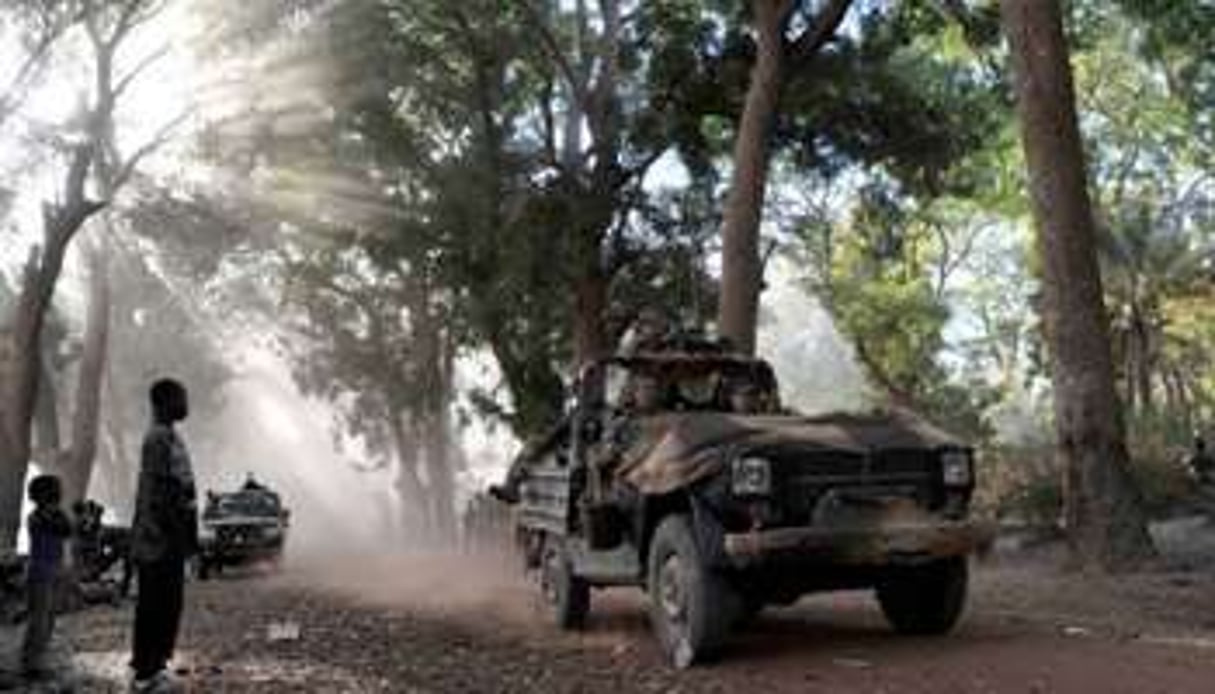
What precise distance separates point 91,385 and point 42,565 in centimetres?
2676

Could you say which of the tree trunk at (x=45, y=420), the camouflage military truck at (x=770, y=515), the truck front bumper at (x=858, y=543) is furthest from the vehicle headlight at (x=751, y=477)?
the tree trunk at (x=45, y=420)

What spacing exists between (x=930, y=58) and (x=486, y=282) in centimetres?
1010

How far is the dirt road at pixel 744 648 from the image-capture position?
10.5 m

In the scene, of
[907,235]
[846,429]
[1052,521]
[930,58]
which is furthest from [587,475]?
[907,235]

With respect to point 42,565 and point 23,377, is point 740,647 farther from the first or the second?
point 23,377

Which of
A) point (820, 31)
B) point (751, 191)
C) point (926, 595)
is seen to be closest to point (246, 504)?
point (751, 191)

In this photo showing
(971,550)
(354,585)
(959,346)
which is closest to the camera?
(971,550)

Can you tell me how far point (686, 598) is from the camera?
37.9ft

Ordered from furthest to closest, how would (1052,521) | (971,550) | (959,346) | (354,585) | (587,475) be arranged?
(959,346), (354,585), (1052,521), (587,475), (971,550)

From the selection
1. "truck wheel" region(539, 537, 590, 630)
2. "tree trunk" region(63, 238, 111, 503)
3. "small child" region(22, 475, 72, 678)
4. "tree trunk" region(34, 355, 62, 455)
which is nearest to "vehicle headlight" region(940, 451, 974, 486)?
"truck wheel" region(539, 537, 590, 630)

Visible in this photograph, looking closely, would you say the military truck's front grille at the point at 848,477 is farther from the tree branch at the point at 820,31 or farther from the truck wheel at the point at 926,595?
the tree branch at the point at 820,31

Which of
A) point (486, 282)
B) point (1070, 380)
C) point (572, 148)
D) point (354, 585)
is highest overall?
point (572, 148)

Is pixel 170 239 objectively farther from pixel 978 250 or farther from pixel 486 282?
pixel 978 250

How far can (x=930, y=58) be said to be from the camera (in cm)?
3575
